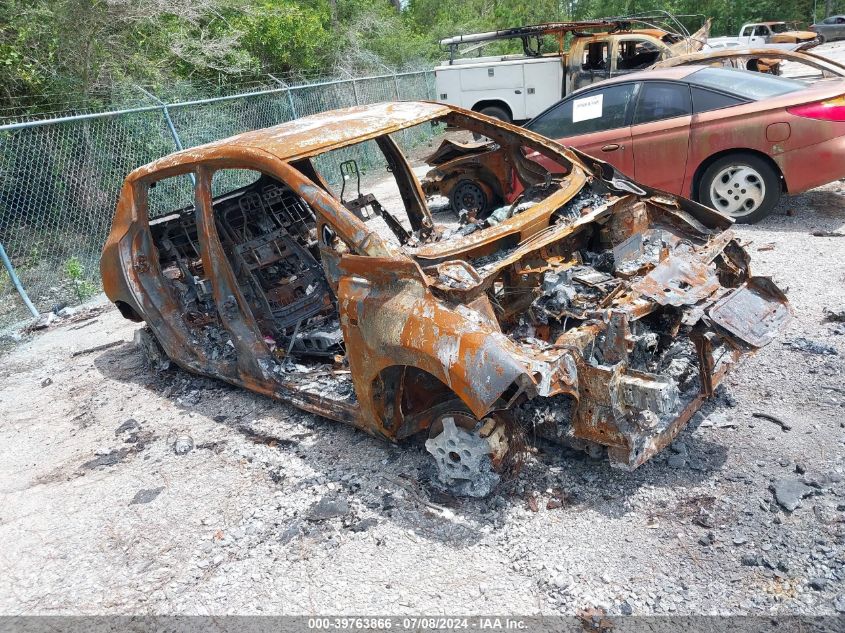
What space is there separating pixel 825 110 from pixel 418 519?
5.51 metres

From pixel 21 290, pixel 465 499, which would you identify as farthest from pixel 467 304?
pixel 21 290

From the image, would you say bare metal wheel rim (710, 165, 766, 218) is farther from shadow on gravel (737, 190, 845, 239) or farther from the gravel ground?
the gravel ground

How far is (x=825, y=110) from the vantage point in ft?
19.5

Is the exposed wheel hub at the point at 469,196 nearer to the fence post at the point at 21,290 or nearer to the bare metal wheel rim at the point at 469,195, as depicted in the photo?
the bare metal wheel rim at the point at 469,195

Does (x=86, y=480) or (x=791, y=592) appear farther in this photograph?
(x=86, y=480)

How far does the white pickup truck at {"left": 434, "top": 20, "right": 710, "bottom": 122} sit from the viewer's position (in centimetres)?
1170

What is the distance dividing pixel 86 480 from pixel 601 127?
589 centimetres

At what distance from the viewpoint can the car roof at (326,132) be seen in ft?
12.3

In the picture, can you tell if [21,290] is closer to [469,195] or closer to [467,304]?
[469,195]

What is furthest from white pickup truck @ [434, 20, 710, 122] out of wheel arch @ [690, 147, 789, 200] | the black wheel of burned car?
the black wheel of burned car

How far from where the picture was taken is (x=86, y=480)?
4090mm

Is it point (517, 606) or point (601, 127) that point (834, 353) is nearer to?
point (517, 606)

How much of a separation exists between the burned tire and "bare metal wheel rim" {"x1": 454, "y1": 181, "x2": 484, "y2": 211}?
2.38 metres

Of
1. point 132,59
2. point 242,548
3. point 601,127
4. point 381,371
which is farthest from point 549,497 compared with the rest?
point 132,59
